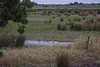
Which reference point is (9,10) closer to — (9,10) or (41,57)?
(9,10)

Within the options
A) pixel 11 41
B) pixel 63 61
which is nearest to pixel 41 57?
pixel 63 61

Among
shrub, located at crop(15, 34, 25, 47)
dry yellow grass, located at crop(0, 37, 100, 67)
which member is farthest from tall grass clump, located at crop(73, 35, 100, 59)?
shrub, located at crop(15, 34, 25, 47)

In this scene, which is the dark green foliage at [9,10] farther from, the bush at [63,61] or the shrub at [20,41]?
the shrub at [20,41]

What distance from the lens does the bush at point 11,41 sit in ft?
51.1

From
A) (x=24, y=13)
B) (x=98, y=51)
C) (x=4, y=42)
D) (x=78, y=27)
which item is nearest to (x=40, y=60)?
(x=24, y=13)

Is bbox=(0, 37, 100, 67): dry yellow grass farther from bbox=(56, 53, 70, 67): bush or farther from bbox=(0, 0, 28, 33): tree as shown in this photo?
bbox=(0, 0, 28, 33): tree

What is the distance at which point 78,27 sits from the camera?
90.8 feet

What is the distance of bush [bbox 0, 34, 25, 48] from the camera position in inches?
613

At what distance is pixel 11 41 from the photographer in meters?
16.2

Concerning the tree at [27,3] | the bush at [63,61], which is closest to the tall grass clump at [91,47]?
the bush at [63,61]

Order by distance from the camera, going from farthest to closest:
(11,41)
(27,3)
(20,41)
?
1. (20,41)
2. (11,41)
3. (27,3)

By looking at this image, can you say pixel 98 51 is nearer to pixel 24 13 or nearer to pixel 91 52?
pixel 91 52

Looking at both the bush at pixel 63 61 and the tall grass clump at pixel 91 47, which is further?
the tall grass clump at pixel 91 47

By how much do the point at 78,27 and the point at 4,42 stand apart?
13.7m
